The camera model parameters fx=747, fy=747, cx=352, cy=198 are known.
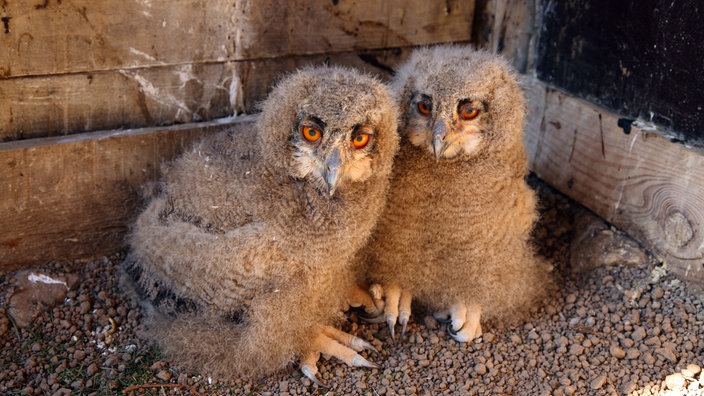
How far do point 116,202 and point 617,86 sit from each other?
273 centimetres

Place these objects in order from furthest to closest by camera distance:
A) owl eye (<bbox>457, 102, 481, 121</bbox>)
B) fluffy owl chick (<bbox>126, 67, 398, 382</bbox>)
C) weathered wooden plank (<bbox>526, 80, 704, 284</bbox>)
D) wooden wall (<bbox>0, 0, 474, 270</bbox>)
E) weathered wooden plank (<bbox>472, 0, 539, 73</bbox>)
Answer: weathered wooden plank (<bbox>472, 0, 539, 73</bbox>) → weathered wooden plank (<bbox>526, 80, 704, 284</bbox>) → wooden wall (<bbox>0, 0, 474, 270</bbox>) → owl eye (<bbox>457, 102, 481, 121</bbox>) → fluffy owl chick (<bbox>126, 67, 398, 382</bbox>)

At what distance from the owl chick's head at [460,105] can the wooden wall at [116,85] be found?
763 mm

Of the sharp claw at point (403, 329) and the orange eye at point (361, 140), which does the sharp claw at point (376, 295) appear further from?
the orange eye at point (361, 140)

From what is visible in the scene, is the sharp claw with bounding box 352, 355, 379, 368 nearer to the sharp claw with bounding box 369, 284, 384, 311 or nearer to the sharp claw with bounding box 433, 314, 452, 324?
the sharp claw with bounding box 369, 284, 384, 311

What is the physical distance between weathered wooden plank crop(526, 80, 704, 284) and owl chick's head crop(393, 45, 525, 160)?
74 centimetres

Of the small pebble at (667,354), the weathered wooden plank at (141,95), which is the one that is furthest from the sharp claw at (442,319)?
the weathered wooden plank at (141,95)

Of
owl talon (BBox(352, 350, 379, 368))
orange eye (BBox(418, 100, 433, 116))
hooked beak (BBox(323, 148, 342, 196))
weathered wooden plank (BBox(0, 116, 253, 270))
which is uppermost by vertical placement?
orange eye (BBox(418, 100, 433, 116))

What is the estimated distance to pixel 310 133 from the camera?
3.10 meters

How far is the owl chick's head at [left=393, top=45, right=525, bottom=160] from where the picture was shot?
11.0 feet

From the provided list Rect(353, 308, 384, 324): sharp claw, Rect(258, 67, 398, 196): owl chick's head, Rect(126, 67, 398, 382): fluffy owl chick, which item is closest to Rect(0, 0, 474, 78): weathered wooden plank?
Rect(126, 67, 398, 382): fluffy owl chick

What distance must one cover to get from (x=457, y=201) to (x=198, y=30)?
1.57m

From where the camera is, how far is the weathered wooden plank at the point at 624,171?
3.66m

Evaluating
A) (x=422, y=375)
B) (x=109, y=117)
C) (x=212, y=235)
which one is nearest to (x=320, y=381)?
(x=422, y=375)

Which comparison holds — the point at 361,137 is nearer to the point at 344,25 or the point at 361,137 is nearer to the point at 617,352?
the point at 344,25
